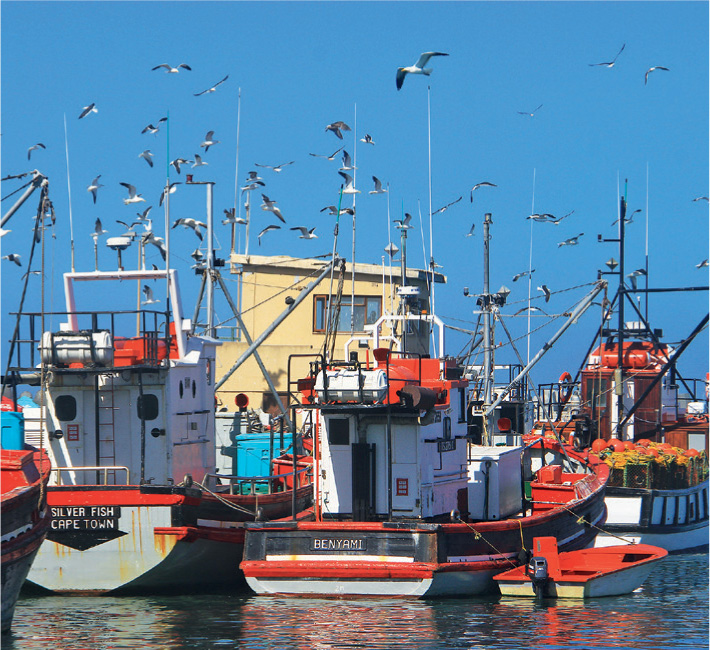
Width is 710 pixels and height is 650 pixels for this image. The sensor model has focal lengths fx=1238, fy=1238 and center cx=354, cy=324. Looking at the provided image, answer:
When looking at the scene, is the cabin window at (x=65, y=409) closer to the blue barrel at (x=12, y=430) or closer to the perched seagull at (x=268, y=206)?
the blue barrel at (x=12, y=430)

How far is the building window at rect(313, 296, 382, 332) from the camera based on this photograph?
126 feet

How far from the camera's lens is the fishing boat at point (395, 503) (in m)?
18.1

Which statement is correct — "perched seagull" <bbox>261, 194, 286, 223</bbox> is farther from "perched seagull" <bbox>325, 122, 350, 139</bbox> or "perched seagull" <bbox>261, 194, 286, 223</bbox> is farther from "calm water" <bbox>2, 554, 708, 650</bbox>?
"calm water" <bbox>2, 554, 708, 650</bbox>

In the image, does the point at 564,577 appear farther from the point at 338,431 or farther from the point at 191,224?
the point at 191,224

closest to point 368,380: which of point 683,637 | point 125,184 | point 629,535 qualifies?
point 683,637

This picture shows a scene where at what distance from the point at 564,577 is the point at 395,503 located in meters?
2.77

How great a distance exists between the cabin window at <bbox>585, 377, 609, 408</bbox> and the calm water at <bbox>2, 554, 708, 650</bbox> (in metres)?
12.8

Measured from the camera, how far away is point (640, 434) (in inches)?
1268

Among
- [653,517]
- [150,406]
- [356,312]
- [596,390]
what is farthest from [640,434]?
[150,406]

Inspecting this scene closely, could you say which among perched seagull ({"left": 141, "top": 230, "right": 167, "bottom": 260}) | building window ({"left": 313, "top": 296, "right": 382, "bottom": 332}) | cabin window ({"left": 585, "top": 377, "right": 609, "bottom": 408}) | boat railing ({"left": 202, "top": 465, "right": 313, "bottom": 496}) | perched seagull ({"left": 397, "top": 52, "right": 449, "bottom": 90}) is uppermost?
perched seagull ({"left": 397, "top": 52, "right": 449, "bottom": 90})

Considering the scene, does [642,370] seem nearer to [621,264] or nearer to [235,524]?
[621,264]

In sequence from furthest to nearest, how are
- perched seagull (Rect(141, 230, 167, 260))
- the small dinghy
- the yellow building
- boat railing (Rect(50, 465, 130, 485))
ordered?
the yellow building
perched seagull (Rect(141, 230, 167, 260))
boat railing (Rect(50, 465, 130, 485))
the small dinghy

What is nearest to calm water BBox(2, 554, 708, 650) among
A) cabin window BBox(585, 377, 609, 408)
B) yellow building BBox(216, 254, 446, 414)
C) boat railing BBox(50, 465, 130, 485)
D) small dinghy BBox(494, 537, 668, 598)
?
small dinghy BBox(494, 537, 668, 598)

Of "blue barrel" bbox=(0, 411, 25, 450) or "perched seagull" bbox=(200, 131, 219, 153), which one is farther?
"perched seagull" bbox=(200, 131, 219, 153)
